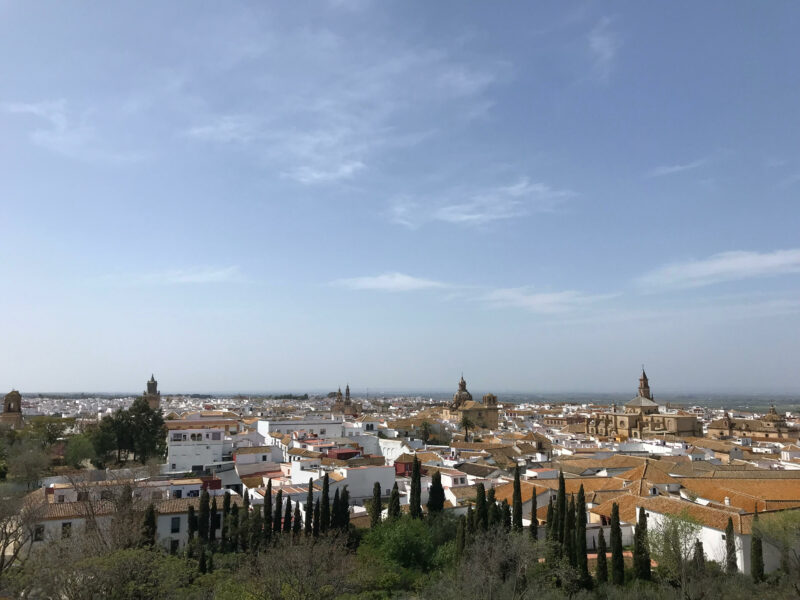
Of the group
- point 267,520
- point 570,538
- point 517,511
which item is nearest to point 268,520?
point 267,520

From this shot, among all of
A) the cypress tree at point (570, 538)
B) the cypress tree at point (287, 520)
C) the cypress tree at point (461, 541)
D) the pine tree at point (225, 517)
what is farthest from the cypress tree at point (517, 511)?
the pine tree at point (225, 517)

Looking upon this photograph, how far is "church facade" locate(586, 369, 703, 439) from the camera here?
6625 centimetres

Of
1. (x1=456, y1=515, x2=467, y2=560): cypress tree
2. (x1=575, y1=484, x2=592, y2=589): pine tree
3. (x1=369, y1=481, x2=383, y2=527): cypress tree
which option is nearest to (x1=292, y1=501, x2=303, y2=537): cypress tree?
(x1=369, y1=481, x2=383, y2=527): cypress tree

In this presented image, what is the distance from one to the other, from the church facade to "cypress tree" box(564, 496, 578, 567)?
46684 millimetres

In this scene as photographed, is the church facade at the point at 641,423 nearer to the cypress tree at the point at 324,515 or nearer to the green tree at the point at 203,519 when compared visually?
the cypress tree at the point at 324,515

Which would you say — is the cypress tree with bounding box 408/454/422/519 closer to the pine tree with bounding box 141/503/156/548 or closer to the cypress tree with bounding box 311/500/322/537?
the cypress tree with bounding box 311/500/322/537

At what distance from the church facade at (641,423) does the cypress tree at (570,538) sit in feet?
153

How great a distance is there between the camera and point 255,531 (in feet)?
89.2

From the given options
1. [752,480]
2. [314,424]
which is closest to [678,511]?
[752,480]

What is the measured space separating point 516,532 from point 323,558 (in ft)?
32.2

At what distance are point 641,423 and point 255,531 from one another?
55147 millimetres

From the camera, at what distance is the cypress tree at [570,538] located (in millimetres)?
22953

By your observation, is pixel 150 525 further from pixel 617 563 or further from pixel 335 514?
pixel 617 563

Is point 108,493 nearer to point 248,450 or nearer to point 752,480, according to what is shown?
point 248,450
